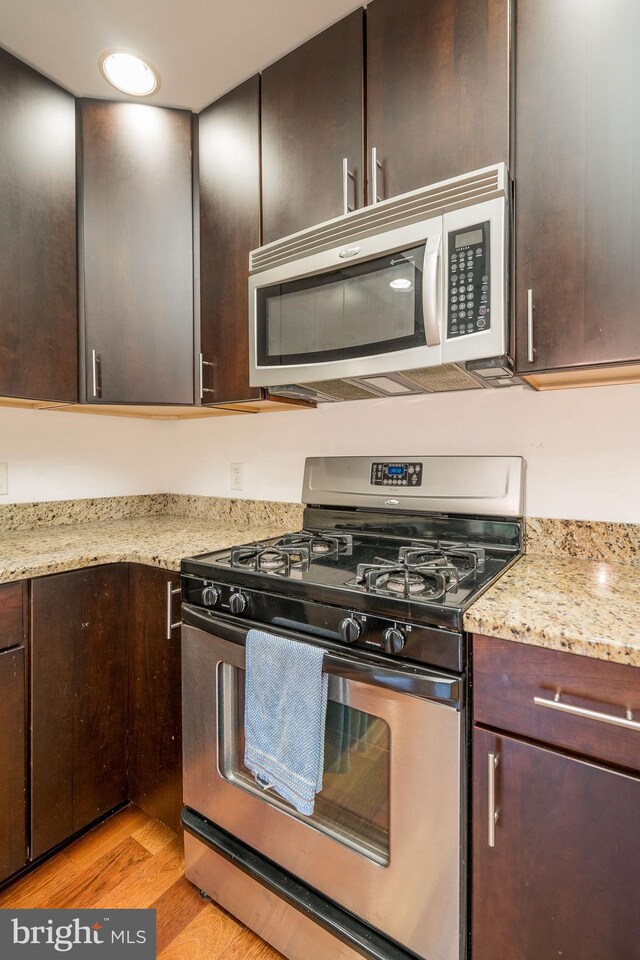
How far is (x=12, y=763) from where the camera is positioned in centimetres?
127

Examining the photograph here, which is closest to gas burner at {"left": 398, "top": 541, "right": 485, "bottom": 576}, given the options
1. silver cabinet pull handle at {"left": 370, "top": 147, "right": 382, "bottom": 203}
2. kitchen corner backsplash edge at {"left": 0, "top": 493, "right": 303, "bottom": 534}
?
kitchen corner backsplash edge at {"left": 0, "top": 493, "right": 303, "bottom": 534}

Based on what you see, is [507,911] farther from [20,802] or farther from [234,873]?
[20,802]

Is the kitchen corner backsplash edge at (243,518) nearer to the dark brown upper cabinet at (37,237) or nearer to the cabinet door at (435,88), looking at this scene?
the dark brown upper cabinet at (37,237)

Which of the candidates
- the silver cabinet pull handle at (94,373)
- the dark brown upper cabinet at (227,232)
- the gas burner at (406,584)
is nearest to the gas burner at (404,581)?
the gas burner at (406,584)

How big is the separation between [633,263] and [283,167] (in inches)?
40.8

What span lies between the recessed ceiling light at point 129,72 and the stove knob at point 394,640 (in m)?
1.84

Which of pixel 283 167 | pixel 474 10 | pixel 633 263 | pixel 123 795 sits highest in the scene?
pixel 474 10

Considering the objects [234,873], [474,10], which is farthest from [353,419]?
[234,873]

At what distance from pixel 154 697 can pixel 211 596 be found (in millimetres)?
460

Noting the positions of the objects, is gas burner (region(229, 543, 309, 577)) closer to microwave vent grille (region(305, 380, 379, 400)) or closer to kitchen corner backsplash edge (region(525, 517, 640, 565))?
microwave vent grille (region(305, 380, 379, 400))

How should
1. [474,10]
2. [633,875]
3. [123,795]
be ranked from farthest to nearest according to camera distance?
[123,795], [474,10], [633,875]

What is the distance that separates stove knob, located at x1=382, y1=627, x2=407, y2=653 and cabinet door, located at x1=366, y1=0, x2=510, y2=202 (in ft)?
3.53

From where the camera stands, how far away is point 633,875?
760 mm

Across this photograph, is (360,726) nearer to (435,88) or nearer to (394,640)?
(394,640)
